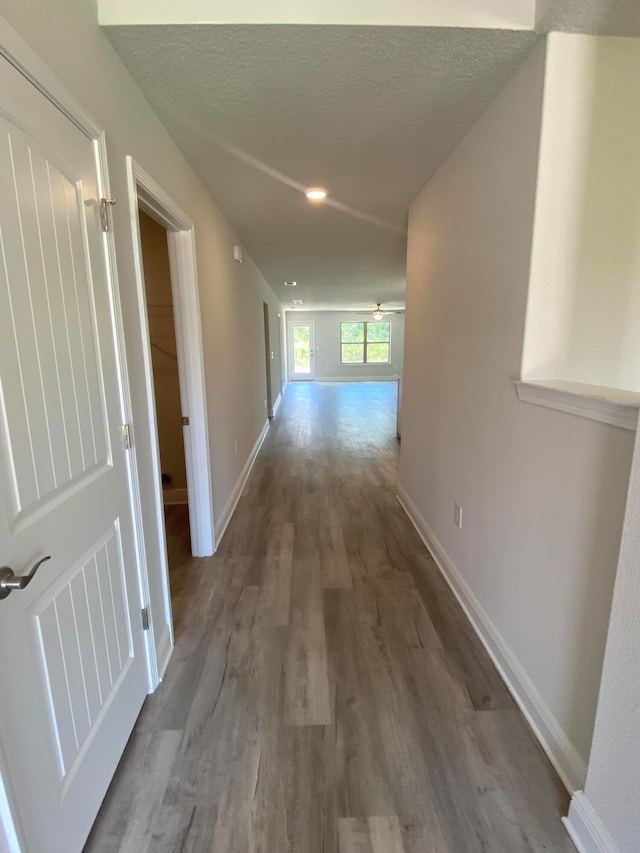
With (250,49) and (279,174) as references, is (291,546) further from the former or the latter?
(250,49)

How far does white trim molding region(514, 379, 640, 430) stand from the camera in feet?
3.42

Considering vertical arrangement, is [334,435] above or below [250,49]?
below

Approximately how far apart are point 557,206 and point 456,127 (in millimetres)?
838

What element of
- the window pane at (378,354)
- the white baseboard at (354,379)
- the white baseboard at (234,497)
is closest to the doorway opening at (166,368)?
the white baseboard at (234,497)

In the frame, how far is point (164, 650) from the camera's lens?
5.79 ft

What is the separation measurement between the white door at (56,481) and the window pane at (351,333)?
466 inches

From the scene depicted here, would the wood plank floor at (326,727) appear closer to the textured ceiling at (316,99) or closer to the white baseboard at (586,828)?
the white baseboard at (586,828)

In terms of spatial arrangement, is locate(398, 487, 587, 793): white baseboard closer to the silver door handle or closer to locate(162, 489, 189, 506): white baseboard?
the silver door handle

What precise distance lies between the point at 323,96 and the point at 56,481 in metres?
1.76

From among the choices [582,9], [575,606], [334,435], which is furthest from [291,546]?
[334,435]

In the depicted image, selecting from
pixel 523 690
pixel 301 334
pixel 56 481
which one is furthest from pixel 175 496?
pixel 301 334

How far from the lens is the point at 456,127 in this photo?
1922mm

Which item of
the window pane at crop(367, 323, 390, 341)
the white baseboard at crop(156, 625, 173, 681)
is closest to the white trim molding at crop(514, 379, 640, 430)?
the white baseboard at crop(156, 625, 173, 681)

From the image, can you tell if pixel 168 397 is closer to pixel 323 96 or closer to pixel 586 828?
pixel 323 96
